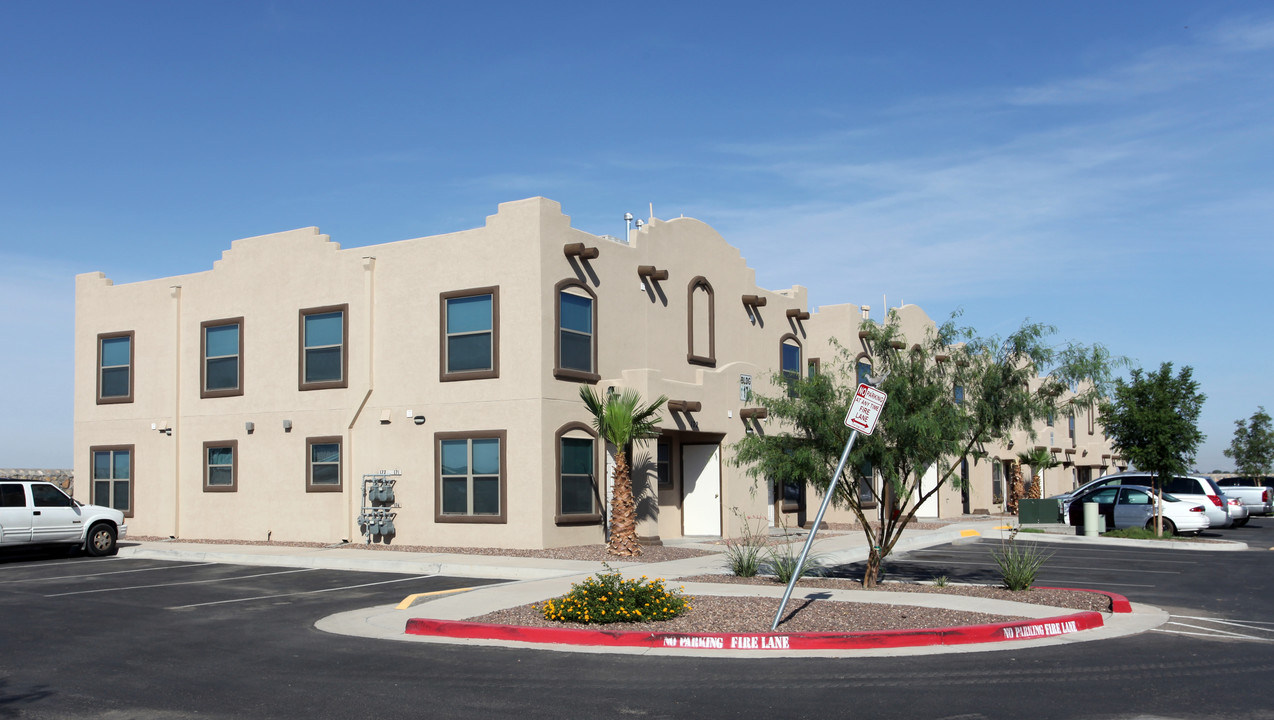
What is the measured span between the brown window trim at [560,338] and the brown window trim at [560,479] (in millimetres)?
1036

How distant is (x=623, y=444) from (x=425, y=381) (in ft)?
16.6

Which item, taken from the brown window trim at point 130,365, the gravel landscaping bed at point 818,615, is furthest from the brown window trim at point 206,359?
the gravel landscaping bed at point 818,615

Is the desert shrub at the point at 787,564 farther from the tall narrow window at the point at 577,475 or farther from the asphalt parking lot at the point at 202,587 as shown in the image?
the asphalt parking lot at the point at 202,587

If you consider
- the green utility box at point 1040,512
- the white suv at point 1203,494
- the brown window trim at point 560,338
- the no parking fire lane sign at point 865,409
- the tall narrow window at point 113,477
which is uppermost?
the brown window trim at point 560,338

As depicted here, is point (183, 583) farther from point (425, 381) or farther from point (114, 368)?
point (114, 368)

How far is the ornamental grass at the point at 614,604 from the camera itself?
42.4ft

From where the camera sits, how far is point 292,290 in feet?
87.0

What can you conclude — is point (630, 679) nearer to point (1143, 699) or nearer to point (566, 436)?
point (1143, 699)

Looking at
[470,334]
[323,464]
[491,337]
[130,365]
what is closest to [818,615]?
[491,337]

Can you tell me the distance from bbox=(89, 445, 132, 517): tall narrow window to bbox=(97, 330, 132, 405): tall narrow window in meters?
1.35

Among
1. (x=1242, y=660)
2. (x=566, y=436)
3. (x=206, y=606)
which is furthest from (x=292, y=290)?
(x=1242, y=660)

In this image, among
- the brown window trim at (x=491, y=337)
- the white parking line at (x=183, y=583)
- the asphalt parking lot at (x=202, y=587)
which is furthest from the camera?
the brown window trim at (x=491, y=337)

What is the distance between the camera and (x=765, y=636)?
11883 millimetres

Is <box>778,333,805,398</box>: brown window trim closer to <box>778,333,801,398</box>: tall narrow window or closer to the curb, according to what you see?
<box>778,333,801,398</box>: tall narrow window
